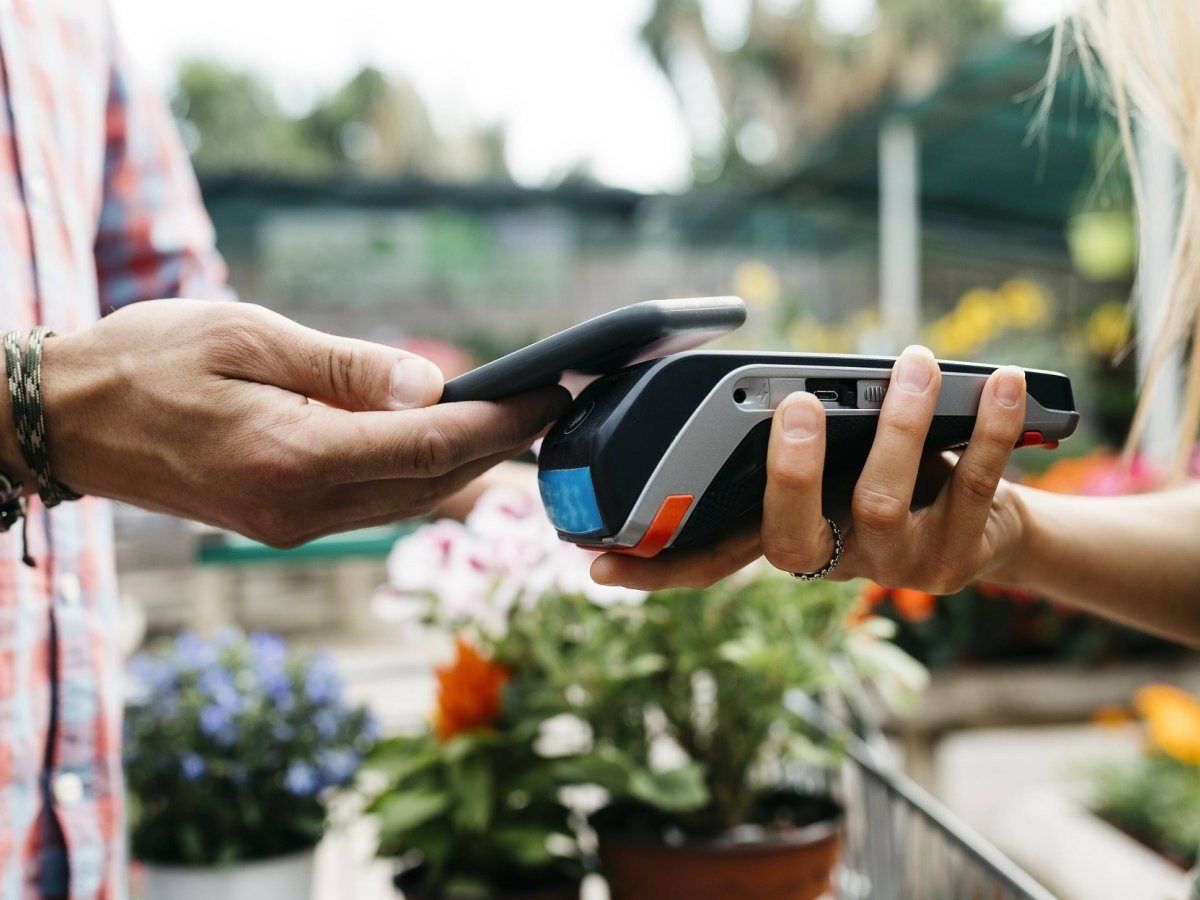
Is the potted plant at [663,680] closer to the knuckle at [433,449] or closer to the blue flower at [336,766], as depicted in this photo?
the blue flower at [336,766]

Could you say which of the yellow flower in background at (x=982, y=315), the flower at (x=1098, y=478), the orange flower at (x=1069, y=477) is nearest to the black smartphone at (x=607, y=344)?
the flower at (x=1098, y=478)

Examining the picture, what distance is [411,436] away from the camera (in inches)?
25.9

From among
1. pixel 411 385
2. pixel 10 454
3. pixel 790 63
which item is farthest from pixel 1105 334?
pixel 790 63

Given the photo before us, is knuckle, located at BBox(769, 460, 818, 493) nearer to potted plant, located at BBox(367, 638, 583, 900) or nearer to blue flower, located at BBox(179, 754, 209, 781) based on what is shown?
potted plant, located at BBox(367, 638, 583, 900)

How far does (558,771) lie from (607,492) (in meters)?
0.63

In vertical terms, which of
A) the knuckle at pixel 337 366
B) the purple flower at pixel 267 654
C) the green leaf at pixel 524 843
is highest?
the knuckle at pixel 337 366

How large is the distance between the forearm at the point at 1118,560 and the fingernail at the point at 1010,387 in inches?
7.6

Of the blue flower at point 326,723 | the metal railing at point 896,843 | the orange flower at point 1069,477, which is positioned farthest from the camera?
the orange flower at point 1069,477

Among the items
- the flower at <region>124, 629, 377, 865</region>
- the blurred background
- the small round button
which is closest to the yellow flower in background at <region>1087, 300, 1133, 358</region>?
the blurred background

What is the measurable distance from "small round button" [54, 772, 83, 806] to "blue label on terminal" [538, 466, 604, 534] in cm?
50

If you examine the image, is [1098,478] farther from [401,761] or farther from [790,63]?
[790,63]

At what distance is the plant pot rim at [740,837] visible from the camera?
111cm

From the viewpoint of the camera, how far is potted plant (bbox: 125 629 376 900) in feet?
3.70

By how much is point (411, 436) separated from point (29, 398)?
0.25m
